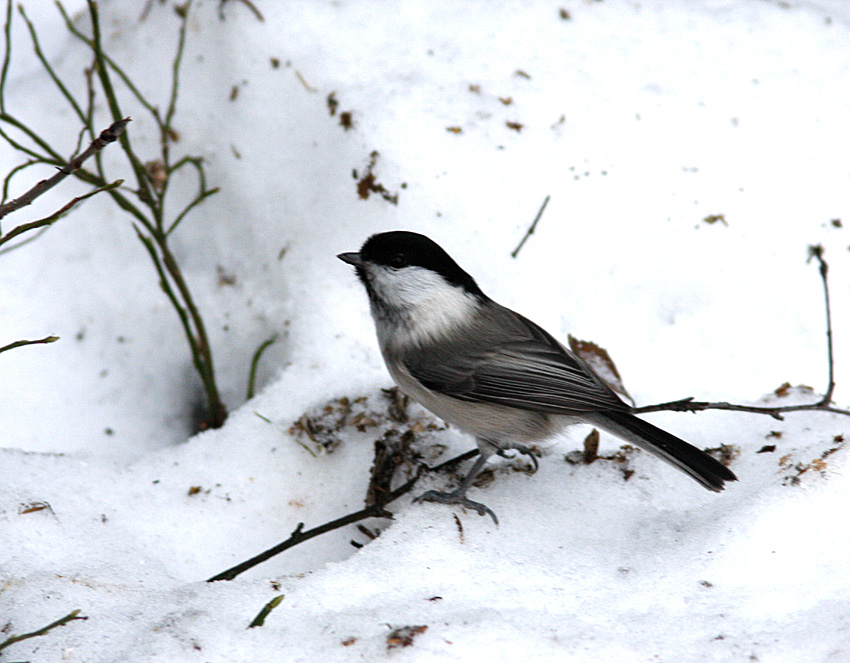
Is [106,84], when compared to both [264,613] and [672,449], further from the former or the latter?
[672,449]

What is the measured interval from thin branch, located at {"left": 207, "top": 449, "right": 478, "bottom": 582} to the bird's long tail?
0.47 metres

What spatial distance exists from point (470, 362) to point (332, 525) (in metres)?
0.60

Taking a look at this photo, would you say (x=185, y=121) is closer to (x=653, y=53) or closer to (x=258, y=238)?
(x=258, y=238)

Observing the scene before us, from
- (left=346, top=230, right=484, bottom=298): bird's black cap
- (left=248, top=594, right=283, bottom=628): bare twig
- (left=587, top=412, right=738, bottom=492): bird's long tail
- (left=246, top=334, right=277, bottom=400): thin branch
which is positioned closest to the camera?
(left=248, top=594, right=283, bottom=628): bare twig

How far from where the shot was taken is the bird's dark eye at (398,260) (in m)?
2.29

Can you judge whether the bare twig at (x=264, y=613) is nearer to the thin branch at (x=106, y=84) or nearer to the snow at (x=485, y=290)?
the snow at (x=485, y=290)

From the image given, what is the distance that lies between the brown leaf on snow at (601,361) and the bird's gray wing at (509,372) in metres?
0.28

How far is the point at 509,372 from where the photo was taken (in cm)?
224

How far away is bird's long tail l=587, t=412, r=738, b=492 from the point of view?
6.47 feet

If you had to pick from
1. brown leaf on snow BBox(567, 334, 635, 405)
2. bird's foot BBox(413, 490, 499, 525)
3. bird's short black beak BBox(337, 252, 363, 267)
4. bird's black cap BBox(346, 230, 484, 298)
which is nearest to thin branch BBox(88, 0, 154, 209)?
bird's short black beak BBox(337, 252, 363, 267)

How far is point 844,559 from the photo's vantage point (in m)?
1.83

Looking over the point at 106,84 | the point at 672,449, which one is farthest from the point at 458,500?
the point at 106,84

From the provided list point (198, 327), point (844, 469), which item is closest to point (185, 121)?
point (198, 327)

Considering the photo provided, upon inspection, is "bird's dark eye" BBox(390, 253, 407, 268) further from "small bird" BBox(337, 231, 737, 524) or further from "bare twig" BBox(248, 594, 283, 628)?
"bare twig" BBox(248, 594, 283, 628)
